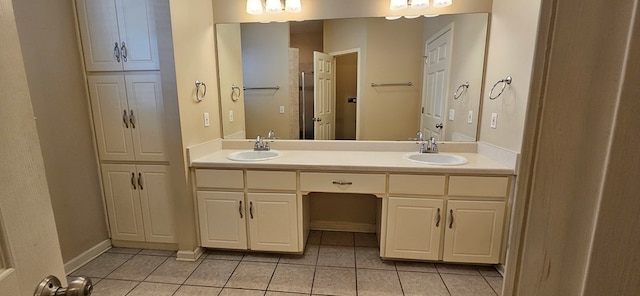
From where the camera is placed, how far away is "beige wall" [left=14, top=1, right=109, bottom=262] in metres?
1.87

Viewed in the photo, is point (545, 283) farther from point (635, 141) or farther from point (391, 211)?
point (391, 211)

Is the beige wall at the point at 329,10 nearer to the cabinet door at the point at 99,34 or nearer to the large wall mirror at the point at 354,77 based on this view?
the large wall mirror at the point at 354,77

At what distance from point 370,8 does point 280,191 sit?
1.66 metres

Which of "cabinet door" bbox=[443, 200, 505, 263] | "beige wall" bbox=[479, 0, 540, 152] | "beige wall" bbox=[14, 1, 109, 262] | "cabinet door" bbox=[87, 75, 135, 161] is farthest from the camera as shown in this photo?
"cabinet door" bbox=[87, 75, 135, 161]

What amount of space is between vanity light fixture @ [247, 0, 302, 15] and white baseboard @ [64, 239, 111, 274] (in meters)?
2.34

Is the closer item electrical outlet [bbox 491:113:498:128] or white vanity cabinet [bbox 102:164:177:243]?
electrical outlet [bbox 491:113:498:128]

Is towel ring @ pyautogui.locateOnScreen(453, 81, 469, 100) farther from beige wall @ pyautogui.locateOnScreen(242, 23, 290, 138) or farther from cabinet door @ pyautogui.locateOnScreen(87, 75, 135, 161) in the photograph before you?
cabinet door @ pyautogui.locateOnScreen(87, 75, 135, 161)

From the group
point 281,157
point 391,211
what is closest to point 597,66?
point 391,211

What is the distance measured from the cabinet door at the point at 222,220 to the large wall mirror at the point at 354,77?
0.71 metres

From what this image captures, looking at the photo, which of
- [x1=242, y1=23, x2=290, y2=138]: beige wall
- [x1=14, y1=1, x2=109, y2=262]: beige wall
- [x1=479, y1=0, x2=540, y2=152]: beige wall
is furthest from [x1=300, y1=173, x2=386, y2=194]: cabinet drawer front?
[x1=14, y1=1, x2=109, y2=262]: beige wall

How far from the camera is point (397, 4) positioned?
228 centimetres

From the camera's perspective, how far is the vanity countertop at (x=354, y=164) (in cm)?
193

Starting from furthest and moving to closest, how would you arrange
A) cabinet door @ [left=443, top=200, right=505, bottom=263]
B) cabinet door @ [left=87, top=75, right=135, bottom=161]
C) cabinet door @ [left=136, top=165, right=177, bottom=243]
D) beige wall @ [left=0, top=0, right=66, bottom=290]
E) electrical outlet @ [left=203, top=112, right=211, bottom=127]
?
electrical outlet @ [left=203, top=112, right=211, bottom=127], cabinet door @ [left=136, top=165, right=177, bottom=243], cabinet door @ [left=87, top=75, right=135, bottom=161], cabinet door @ [left=443, top=200, right=505, bottom=263], beige wall @ [left=0, top=0, right=66, bottom=290]

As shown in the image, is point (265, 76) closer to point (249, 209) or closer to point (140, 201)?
point (249, 209)
